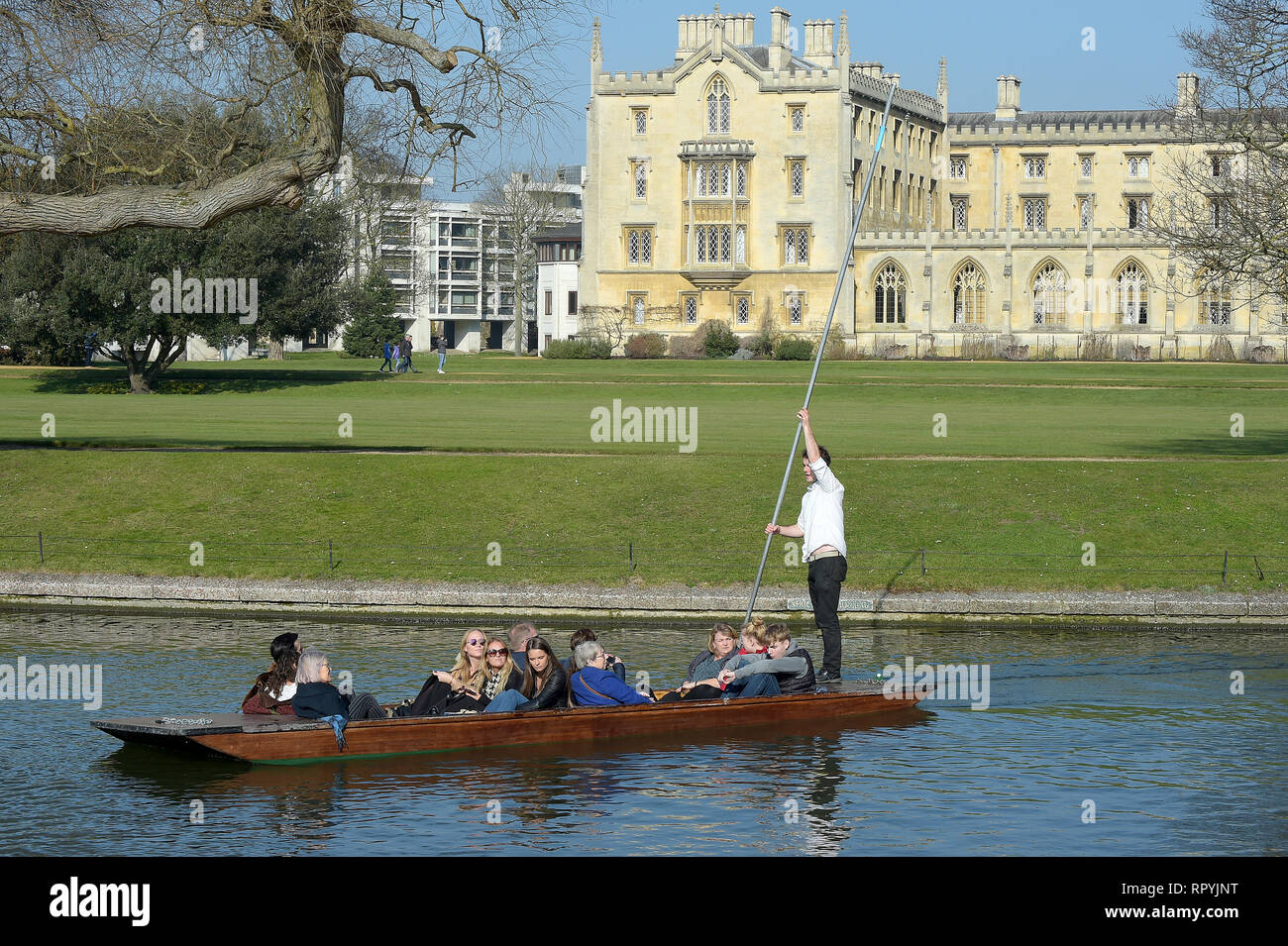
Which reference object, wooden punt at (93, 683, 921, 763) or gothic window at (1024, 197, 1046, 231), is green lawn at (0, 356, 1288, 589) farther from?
gothic window at (1024, 197, 1046, 231)

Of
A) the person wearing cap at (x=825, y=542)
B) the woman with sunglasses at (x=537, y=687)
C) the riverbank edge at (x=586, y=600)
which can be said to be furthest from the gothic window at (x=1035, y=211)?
the woman with sunglasses at (x=537, y=687)

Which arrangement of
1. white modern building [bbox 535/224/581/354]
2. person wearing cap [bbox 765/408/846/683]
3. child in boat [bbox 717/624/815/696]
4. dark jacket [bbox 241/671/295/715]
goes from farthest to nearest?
1. white modern building [bbox 535/224/581/354]
2. person wearing cap [bbox 765/408/846/683]
3. child in boat [bbox 717/624/815/696]
4. dark jacket [bbox 241/671/295/715]

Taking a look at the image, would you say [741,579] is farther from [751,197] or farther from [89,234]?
[751,197]

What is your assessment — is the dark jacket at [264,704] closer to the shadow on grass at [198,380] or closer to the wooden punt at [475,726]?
the wooden punt at [475,726]

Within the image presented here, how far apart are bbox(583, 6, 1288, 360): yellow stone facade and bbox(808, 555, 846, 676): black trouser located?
61509mm

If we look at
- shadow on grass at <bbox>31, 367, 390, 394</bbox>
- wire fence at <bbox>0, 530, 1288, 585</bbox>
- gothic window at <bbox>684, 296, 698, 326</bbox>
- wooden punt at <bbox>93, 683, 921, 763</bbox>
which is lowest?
wooden punt at <bbox>93, 683, 921, 763</bbox>

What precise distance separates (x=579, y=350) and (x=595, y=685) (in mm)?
59243

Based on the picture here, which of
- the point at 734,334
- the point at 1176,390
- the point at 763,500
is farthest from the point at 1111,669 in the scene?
the point at 734,334

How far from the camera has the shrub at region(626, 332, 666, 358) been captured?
250ft

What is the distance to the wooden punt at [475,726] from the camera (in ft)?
43.2

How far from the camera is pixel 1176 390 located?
5044 cm

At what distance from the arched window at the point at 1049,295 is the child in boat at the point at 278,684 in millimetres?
69848

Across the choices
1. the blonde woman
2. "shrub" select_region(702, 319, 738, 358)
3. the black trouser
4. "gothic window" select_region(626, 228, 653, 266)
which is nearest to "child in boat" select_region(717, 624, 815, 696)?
the black trouser
